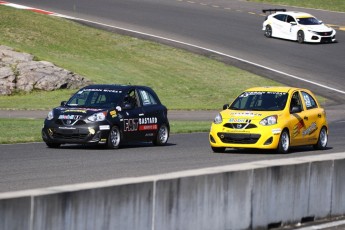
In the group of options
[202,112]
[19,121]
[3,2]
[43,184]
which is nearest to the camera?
[43,184]

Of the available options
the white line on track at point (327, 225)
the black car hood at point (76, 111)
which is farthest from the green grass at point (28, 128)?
the white line on track at point (327, 225)

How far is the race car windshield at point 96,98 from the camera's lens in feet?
74.9

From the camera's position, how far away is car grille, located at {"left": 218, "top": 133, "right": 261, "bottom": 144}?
69.4 ft

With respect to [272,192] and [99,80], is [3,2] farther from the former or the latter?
[272,192]

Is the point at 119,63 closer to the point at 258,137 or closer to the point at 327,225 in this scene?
the point at 258,137

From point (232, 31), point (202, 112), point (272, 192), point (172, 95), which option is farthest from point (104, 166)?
point (232, 31)

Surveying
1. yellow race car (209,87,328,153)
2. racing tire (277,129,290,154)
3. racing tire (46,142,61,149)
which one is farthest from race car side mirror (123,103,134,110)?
racing tire (277,129,290,154)

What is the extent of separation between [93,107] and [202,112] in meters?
14.7

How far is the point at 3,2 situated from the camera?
53906 mm

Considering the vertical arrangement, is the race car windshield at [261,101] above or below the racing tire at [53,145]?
above

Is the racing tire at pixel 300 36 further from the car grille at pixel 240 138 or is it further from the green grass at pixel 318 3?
the car grille at pixel 240 138

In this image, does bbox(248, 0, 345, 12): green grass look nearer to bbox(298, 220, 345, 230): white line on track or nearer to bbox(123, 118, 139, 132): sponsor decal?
bbox(123, 118, 139, 132): sponsor decal

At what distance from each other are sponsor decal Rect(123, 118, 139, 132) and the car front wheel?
37.0 inches

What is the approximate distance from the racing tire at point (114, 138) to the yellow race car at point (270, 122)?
210 centimetres
